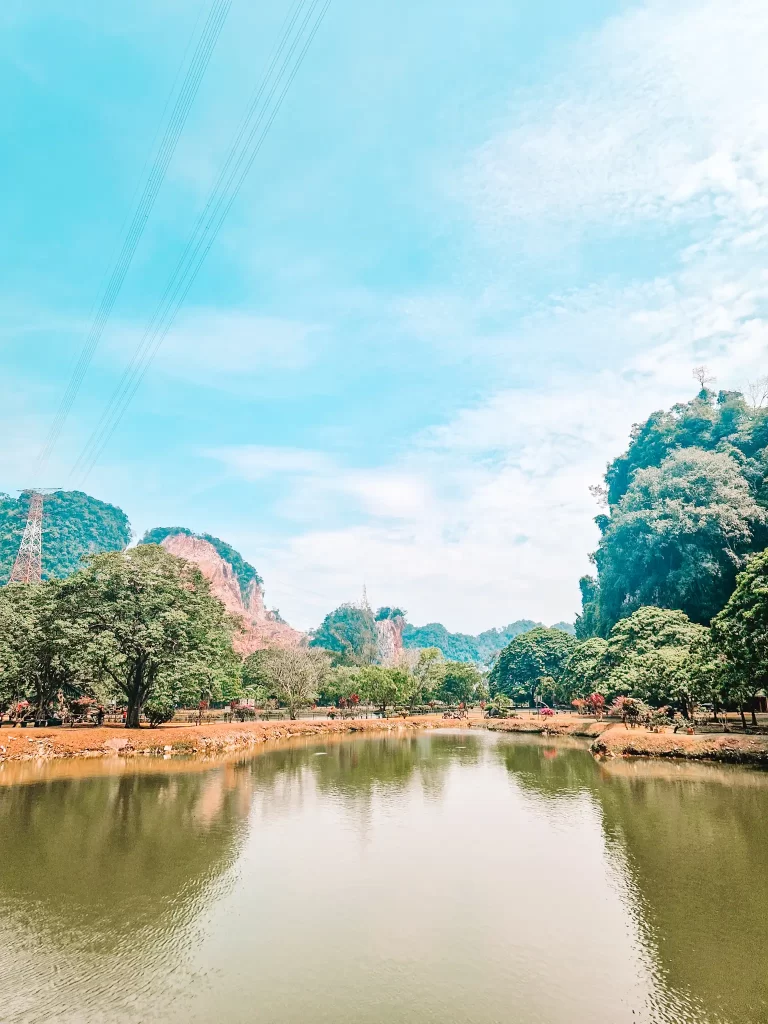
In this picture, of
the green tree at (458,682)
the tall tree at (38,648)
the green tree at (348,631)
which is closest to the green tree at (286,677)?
the green tree at (458,682)

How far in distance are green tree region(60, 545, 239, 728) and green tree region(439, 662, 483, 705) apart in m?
48.8

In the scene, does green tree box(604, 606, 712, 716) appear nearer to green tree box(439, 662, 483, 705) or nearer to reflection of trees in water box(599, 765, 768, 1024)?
reflection of trees in water box(599, 765, 768, 1024)

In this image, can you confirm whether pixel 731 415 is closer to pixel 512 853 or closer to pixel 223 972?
pixel 512 853

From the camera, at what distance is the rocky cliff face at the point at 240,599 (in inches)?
4840

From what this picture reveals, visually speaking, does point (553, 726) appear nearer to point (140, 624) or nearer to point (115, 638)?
point (140, 624)

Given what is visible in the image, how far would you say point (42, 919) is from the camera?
36.4 feet

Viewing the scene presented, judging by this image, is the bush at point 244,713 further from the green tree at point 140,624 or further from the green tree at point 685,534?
the green tree at point 685,534

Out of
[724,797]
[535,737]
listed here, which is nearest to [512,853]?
[724,797]

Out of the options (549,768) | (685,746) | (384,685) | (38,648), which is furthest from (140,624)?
(384,685)

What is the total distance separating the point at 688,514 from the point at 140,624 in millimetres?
54092

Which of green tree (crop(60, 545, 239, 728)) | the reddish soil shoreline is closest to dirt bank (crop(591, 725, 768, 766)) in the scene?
the reddish soil shoreline

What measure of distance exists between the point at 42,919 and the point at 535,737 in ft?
159

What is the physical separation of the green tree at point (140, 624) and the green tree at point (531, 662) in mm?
50969

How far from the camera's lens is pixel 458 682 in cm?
8550
